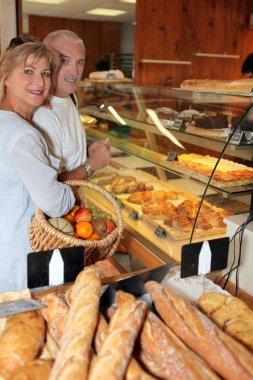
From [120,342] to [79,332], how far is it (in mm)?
92

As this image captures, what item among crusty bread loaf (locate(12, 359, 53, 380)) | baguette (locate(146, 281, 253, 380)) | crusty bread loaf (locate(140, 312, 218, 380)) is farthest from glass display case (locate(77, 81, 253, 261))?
crusty bread loaf (locate(12, 359, 53, 380))

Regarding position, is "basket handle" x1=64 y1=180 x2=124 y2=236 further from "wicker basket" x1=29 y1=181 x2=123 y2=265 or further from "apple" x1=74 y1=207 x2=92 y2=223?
"apple" x1=74 y1=207 x2=92 y2=223

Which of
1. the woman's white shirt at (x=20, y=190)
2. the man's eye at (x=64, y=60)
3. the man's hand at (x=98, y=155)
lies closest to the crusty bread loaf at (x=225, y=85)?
the man's hand at (x=98, y=155)

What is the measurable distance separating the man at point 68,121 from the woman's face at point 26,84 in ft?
1.03

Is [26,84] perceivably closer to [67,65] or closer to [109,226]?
[67,65]

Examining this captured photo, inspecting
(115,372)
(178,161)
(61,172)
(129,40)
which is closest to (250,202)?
(178,161)

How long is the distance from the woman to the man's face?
37cm

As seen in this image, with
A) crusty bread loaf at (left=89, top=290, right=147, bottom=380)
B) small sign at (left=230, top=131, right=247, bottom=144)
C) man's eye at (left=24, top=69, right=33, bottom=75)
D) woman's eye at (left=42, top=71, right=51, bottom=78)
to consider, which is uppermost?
man's eye at (left=24, top=69, right=33, bottom=75)

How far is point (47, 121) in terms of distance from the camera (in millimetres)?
2182

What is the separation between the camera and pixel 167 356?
2.87 feet

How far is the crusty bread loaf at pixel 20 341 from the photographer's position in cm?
94

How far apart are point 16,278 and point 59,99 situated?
108 cm

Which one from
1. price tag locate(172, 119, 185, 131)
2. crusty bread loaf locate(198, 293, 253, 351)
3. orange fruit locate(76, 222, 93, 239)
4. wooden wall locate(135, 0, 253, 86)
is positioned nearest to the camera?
crusty bread loaf locate(198, 293, 253, 351)

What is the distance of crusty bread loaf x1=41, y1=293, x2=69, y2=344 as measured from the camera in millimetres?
1010
